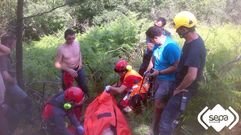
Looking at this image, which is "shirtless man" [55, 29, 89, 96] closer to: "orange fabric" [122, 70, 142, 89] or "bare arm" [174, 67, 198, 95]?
"orange fabric" [122, 70, 142, 89]

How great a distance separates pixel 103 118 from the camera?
15.9ft

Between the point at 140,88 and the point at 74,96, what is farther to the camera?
the point at 140,88

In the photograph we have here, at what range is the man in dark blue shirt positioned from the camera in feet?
14.1

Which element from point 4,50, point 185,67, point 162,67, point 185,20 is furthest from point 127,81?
point 4,50

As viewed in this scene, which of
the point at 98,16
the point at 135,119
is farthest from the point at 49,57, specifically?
the point at 98,16

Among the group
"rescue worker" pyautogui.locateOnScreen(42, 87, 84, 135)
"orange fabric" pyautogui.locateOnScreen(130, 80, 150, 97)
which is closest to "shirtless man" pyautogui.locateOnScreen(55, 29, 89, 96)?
"orange fabric" pyautogui.locateOnScreen(130, 80, 150, 97)

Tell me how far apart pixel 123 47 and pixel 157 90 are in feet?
17.3

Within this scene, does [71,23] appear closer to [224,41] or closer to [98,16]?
[98,16]

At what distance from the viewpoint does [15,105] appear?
19.4 ft

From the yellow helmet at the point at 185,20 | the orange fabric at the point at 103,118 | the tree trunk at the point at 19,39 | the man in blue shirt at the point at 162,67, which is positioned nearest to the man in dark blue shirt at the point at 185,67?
the yellow helmet at the point at 185,20

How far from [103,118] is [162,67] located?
0.99m

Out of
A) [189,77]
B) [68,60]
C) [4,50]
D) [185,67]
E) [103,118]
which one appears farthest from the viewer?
[68,60]

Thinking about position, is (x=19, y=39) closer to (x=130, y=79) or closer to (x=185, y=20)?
(x=130, y=79)

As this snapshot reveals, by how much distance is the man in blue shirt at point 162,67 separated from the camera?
487 cm
